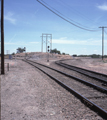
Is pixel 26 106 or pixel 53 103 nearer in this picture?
pixel 26 106

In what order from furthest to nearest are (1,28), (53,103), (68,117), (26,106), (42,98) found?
(1,28)
(42,98)
(53,103)
(26,106)
(68,117)

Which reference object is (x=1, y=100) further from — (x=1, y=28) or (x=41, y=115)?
(x=1, y=28)

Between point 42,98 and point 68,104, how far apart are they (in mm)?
1485

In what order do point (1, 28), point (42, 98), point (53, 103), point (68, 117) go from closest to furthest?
point (68, 117)
point (53, 103)
point (42, 98)
point (1, 28)

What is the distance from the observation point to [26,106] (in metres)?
6.70

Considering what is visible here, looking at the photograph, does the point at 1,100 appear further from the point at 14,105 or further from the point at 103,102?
the point at 103,102

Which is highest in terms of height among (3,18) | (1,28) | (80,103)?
(3,18)

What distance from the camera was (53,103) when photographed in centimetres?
718

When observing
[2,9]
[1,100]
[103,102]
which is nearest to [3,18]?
[2,9]

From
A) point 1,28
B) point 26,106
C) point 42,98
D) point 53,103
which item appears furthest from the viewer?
point 1,28

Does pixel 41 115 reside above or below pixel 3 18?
below

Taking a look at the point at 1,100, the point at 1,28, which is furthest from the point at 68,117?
the point at 1,28

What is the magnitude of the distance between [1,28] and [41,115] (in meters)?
Answer: 12.7

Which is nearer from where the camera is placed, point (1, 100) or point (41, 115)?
point (41, 115)
